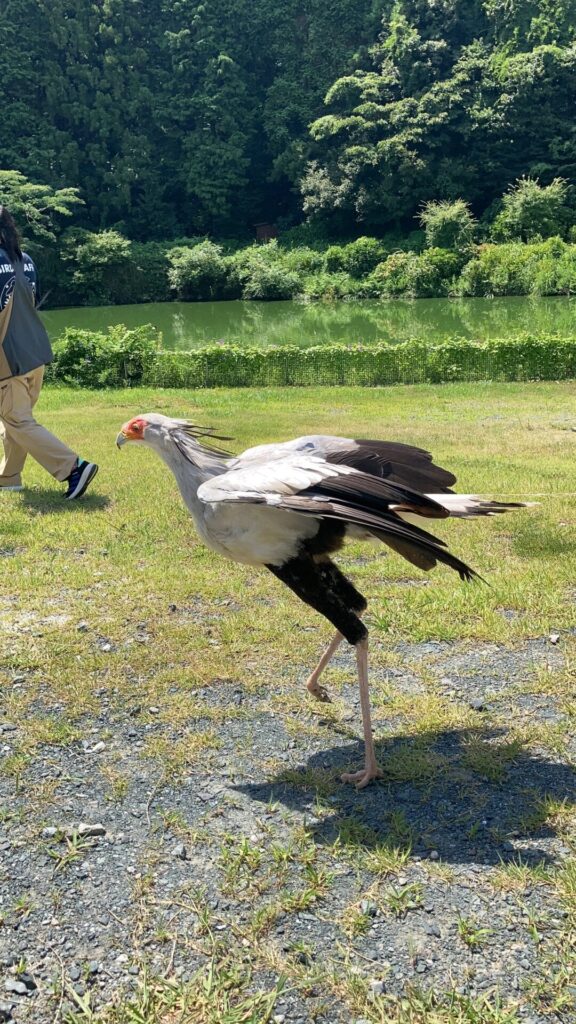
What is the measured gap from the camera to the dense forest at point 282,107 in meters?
49.7

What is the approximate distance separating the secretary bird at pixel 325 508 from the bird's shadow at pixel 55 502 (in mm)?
3822

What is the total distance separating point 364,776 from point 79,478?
4969 millimetres

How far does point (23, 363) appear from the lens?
23.9ft

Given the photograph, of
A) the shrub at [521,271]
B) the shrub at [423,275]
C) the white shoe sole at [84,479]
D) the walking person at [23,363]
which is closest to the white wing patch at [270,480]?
the white shoe sole at [84,479]

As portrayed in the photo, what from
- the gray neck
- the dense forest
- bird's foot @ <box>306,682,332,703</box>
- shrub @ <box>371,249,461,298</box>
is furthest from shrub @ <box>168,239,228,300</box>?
bird's foot @ <box>306,682,332,703</box>

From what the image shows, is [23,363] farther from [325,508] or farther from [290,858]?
[290,858]

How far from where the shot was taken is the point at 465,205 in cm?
4759

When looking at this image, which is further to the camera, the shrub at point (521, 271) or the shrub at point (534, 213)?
the shrub at point (534, 213)

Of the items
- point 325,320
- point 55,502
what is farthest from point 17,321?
point 325,320

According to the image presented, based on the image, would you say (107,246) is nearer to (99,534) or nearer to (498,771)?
(99,534)

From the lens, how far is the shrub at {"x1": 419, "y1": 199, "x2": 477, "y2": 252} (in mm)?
46188

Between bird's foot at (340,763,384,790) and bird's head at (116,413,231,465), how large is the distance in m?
1.56

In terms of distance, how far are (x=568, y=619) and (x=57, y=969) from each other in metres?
3.40

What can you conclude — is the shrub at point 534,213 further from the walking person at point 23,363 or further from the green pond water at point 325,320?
the walking person at point 23,363
